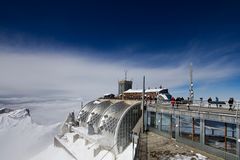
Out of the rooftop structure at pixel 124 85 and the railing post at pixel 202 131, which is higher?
the rooftop structure at pixel 124 85

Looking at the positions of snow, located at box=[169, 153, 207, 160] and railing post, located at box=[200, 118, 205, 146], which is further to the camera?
railing post, located at box=[200, 118, 205, 146]

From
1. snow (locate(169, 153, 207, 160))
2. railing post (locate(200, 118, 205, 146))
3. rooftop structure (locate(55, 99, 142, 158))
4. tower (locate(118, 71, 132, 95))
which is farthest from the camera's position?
tower (locate(118, 71, 132, 95))

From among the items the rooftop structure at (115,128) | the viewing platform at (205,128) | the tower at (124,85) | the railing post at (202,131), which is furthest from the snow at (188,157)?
the tower at (124,85)

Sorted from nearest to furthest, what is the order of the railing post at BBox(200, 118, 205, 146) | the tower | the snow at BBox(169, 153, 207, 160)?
the snow at BBox(169, 153, 207, 160), the railing post at BBox(200, 118, 205, 146), the tower

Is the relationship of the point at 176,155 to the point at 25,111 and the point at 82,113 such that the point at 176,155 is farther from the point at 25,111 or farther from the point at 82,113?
the point at 25,111

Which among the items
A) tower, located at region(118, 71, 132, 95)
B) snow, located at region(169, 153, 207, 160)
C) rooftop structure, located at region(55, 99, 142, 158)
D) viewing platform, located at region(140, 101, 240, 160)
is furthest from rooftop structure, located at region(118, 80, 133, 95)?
snow, located at region(169, 153, 207, 160)

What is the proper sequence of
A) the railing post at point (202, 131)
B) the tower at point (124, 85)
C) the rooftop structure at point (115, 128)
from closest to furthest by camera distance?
1. the railing post at point (202, 131)
2. the rooftop structure at point (115, 128)
3. the tower at point (124, 85)

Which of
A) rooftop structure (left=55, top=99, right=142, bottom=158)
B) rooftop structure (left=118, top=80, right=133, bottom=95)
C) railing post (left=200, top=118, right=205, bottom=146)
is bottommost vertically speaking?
rooftop structure (left=55, top=99, right=142, bottom=158)

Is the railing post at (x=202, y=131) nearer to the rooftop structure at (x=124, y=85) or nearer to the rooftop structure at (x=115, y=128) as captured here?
the rooftop structure at (x=115, y=128)

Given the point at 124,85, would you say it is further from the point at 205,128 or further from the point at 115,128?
the point at 205,128

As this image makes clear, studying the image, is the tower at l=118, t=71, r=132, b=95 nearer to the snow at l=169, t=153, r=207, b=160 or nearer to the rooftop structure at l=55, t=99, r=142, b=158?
the rooftop structure at l=55, t=99, r=142, b=158

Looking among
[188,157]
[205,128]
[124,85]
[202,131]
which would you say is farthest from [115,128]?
[124,85]

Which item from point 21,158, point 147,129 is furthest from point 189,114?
point 21,158

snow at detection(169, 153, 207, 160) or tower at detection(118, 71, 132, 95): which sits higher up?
tower at detection(118, 71, 132, 95)
